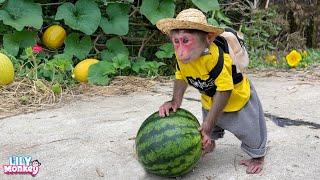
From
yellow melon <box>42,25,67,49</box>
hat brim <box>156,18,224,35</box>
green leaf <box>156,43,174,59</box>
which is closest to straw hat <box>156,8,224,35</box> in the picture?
hat brim <box>156,18,224,35</box>

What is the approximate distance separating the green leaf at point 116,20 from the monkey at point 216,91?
2471 mm

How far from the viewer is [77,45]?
199 inches

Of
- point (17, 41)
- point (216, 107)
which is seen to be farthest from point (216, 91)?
point (17, 41)

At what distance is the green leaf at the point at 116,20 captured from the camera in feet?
16.4

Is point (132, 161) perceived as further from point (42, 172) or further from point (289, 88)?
point (289, 88)

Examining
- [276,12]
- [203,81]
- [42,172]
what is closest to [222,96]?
[203,81]

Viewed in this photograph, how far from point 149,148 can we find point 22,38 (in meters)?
3.05

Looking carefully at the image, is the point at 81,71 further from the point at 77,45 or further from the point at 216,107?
the point at 216,107

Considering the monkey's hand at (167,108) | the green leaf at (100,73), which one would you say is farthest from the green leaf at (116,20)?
the monkey's hand at (167,108)

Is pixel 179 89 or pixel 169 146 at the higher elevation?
pixel 179 89

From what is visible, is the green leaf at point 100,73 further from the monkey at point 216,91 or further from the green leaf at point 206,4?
the monkey at point 216,91

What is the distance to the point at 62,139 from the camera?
10.0 feet

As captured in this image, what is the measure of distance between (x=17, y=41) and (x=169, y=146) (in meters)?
3.12

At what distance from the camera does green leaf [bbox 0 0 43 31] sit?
4727mm
